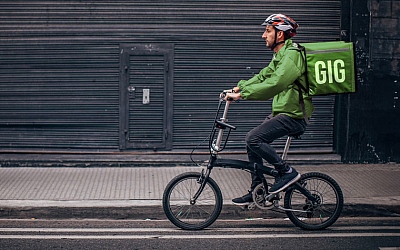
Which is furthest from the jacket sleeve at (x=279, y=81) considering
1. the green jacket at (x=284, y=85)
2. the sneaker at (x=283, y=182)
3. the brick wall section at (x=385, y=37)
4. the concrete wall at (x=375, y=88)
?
the brick wall section at (x=385, y=37)

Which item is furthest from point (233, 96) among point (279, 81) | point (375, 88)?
point (375, 88)

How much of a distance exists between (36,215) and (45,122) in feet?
10.3

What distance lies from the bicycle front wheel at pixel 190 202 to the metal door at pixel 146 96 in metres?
3.84

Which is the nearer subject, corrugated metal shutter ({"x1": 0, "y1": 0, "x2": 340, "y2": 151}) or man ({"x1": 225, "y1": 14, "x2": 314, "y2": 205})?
man ({"x1": 225, "y1": 14, "x2": 314, "y2": 205})

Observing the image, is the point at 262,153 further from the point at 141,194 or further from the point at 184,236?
the point at 141,194

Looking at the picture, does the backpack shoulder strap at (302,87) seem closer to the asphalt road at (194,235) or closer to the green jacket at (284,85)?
the green jacket at (284,85)

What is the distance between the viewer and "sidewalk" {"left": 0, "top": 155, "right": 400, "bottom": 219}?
776 centimetres

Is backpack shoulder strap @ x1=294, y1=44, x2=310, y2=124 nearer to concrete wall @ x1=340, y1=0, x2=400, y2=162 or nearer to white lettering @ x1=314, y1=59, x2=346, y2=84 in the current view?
white lettering @ x1=314, y1=59, x2=346, y2=84

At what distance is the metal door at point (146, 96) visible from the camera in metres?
10.6

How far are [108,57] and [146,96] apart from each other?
0.82m

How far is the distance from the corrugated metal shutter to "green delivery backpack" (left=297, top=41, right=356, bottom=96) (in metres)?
3.96

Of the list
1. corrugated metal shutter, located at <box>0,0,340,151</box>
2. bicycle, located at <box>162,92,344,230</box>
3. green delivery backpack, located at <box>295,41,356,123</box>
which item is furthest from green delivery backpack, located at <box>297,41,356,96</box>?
corrugated metal shutter, located at <box>0,0,340,151</box>

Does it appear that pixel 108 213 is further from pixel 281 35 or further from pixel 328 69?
pixel 328 69

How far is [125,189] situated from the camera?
879 cm
